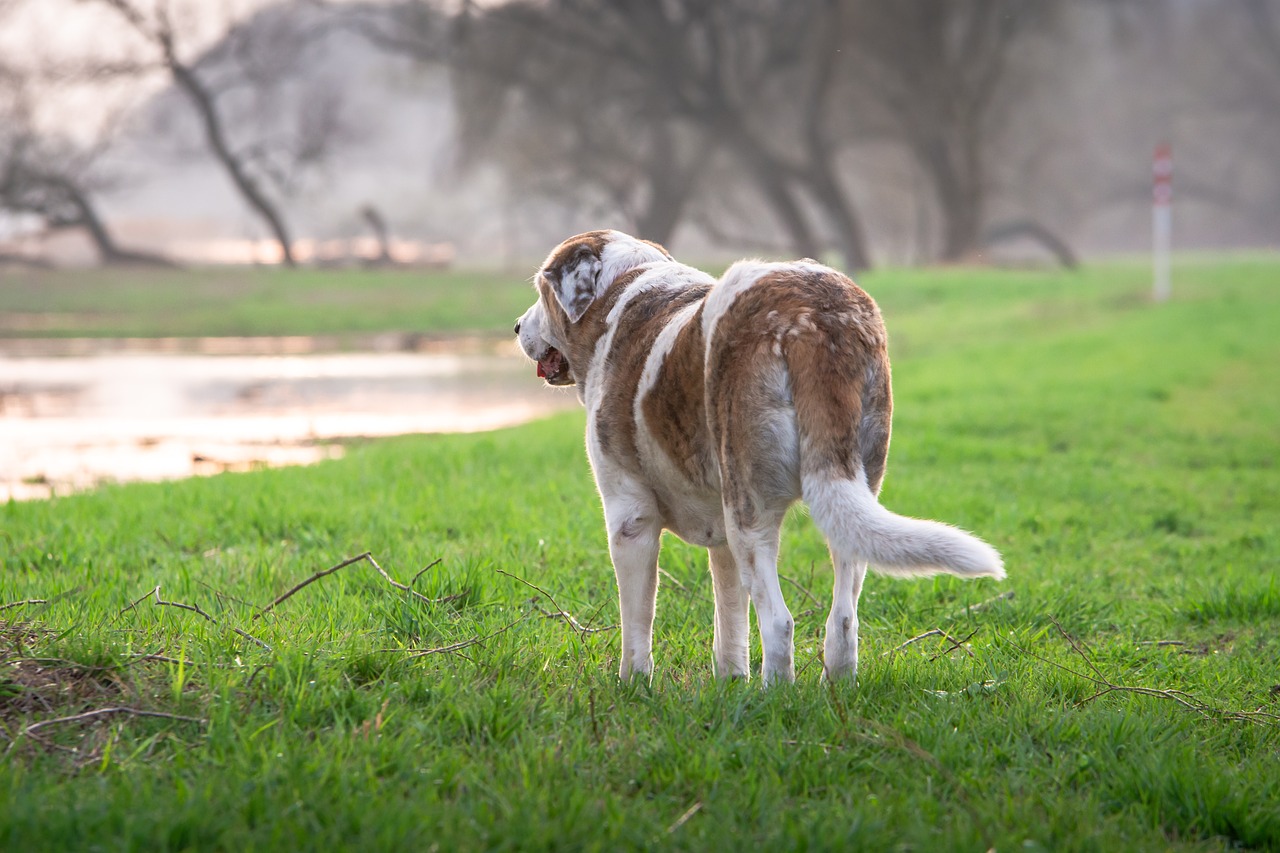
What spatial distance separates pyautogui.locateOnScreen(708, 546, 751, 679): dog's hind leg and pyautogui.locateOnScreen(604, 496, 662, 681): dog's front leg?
222mm

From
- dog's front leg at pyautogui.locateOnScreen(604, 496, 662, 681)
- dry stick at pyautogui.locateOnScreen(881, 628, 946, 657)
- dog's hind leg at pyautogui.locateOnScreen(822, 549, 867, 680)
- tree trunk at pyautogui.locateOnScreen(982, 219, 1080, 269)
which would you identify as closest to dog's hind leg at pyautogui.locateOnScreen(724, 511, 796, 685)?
dog's hind leg at pyautogui.locateOnScreen(822, 549, 867, 680)

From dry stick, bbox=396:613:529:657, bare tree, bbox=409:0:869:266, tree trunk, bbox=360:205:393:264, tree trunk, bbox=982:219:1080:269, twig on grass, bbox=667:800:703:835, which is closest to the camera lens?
twig on grass, bbox=667:800:703:835

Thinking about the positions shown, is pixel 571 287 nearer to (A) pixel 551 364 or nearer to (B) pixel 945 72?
(A) pixel 551 364

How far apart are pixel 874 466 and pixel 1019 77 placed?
34389mm

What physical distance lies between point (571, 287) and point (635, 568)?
1021 mm

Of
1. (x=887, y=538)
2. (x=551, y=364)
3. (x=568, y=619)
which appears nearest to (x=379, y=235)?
(x=551, y=364)

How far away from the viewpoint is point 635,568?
3.68 m

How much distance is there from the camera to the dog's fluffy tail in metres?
2.84

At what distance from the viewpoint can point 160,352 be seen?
64.4 ft

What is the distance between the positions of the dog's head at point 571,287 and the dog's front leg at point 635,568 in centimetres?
63

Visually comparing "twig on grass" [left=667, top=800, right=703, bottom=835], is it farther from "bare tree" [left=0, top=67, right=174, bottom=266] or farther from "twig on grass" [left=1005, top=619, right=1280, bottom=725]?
"bare tree" [left=0, top=67, right=174, bottom=266]

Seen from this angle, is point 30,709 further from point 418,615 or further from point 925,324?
point 925,324

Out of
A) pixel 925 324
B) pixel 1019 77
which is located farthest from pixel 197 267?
pixel 1019 77

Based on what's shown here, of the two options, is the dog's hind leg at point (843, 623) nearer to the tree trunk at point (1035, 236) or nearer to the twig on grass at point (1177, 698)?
the twig on grass at point (1177, 698)
